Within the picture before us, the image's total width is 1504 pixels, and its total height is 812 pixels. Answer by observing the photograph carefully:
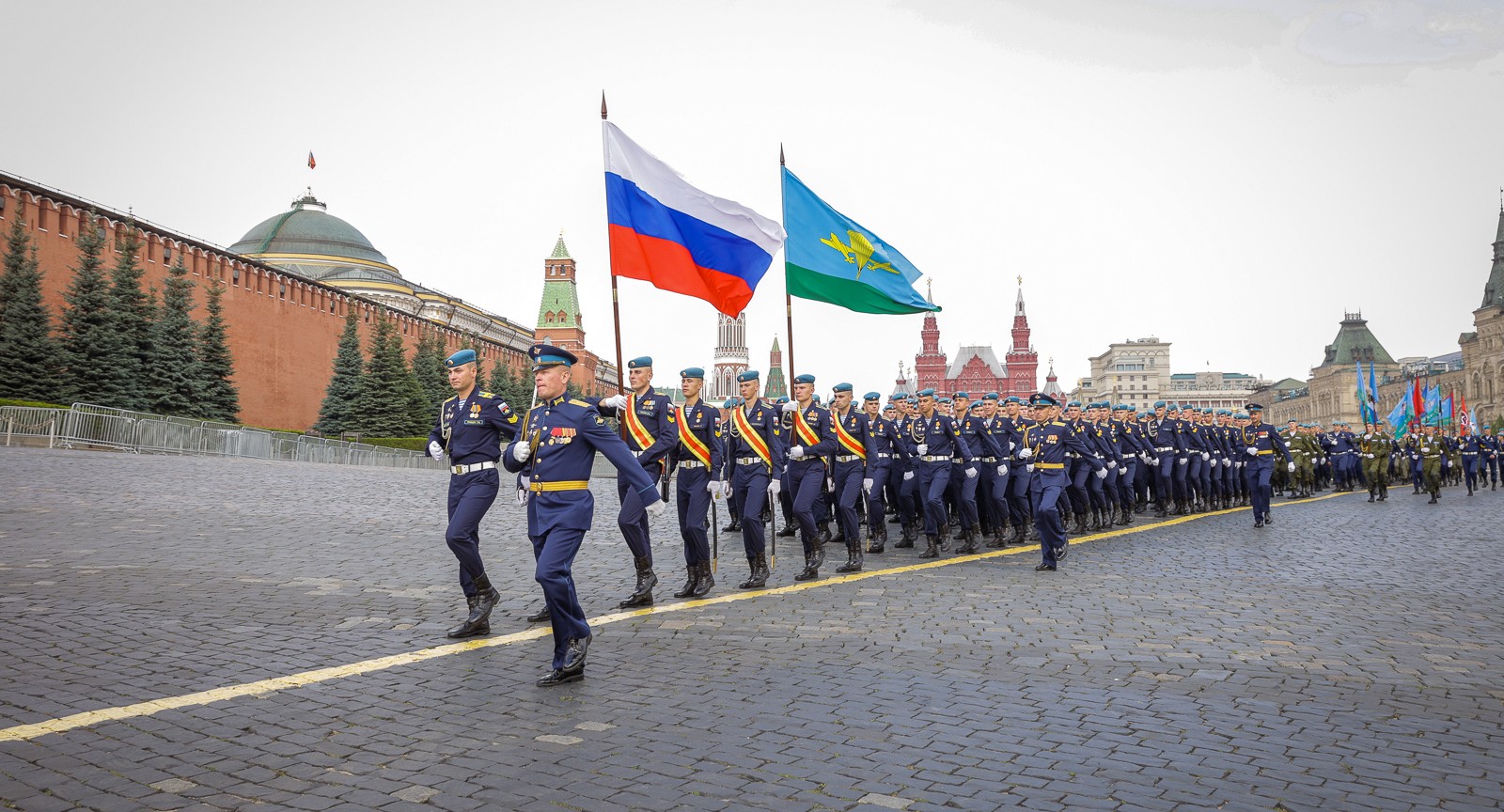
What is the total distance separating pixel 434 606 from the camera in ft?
25.7

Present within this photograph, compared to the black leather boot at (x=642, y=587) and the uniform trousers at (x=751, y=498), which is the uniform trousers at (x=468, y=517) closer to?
the black leather boot at (x=642, y=587)

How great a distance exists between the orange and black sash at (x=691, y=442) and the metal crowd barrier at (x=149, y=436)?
859 inches

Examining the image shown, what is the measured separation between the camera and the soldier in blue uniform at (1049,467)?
10516mm

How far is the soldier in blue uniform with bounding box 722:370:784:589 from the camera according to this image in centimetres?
922

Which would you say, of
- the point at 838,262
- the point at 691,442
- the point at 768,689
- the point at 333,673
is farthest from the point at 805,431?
the point at 333,673

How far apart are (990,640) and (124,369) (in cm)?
3299

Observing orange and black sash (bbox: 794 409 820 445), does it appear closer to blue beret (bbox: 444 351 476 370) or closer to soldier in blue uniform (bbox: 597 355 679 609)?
soldier in blue uniform (bbox: 597 355 679 609)

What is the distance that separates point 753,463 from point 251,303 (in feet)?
132

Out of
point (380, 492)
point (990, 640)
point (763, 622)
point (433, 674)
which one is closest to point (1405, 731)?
point (990, 640)

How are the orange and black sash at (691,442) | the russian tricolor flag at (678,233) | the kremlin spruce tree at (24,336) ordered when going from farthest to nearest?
the kremlin spruce tree at (24,336)
the russian tricolor flag at (678,233)
the orange and black sash at (691,442)

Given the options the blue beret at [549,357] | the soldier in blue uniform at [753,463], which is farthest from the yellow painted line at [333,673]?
the blue beret at [549,357]

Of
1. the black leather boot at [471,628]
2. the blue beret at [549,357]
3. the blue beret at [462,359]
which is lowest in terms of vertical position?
the black leather boot at [471,628]

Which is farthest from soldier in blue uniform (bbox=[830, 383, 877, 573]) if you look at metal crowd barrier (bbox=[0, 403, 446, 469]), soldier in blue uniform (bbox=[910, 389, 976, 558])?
metal crowd barrier (bbox=[0, 403, 446, 469])

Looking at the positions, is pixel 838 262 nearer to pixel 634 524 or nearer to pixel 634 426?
pixel 634 426
